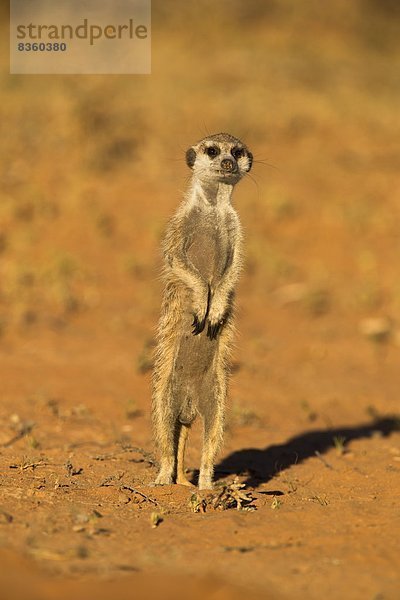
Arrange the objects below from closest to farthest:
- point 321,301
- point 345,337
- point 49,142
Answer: point 345,337, point 321,301, point 49,142

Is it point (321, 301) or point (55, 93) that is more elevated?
point (55, 93)

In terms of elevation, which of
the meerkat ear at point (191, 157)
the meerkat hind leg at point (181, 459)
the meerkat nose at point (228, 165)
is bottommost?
the meerkat hind leg at point (181, 459)

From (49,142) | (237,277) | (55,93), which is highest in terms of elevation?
(55,93)

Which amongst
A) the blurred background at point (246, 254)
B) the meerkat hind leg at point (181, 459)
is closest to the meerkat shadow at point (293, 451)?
the blurred background at point (246, 254)

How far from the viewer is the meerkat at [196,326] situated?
197 inches

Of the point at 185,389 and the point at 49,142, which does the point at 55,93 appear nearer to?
the point at 49,142

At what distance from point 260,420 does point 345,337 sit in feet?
10.6

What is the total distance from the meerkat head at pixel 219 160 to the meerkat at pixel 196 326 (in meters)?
0.01

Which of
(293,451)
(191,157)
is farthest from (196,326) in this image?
(293,451)

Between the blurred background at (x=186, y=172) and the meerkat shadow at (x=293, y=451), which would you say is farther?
the blurred background at (x=186, y=172)

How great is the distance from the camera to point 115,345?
932 cm

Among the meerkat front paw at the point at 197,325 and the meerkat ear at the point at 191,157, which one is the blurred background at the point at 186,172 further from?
the meerkat front paw at the point at 197,325

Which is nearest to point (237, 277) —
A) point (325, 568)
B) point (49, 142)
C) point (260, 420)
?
point (325, 568)

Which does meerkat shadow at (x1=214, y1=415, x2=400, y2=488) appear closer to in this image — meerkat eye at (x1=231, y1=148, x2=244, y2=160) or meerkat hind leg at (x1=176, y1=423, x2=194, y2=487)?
meerkat hind leg at (x1=176, y1=423, x2=194, y2=487)
